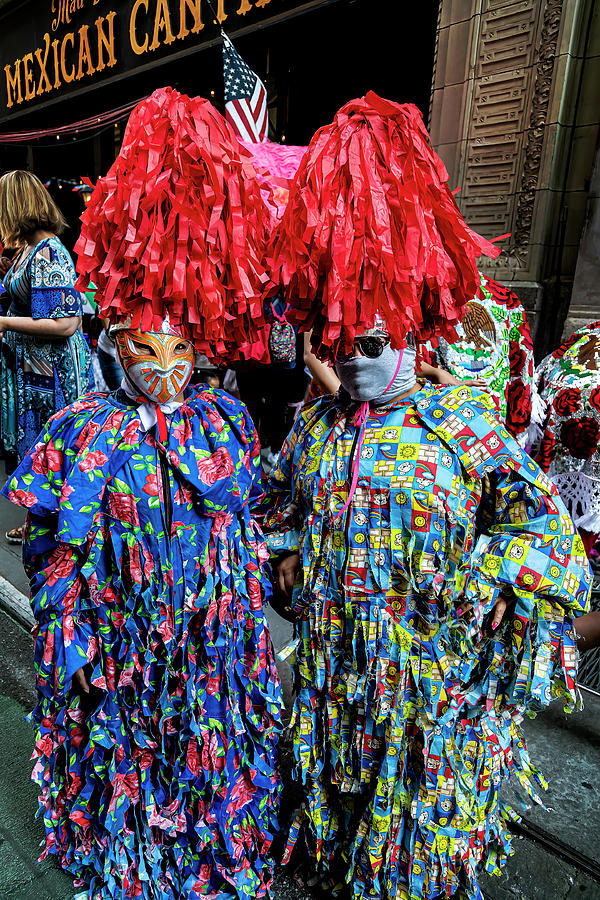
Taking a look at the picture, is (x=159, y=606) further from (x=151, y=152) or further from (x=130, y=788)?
(x=151, y=152)

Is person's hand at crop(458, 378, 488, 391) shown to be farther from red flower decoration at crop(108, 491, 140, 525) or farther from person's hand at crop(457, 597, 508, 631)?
red flower decoration at crop(108, 491, 140, 525)

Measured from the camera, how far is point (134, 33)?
636 centimetres

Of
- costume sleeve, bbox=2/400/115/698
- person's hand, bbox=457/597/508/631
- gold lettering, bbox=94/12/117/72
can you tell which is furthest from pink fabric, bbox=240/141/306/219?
gold lettering, bbox=94/12/117/72

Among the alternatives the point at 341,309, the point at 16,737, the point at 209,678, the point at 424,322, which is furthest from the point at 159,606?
the point at 16,737

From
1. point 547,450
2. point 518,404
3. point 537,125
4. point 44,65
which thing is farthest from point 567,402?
point 44,65

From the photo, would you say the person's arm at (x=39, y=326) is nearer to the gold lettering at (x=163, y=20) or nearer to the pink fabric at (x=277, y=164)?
the pink fabric at (x=277, y=164)

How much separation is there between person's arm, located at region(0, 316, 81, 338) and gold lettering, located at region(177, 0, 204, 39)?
4125 mm

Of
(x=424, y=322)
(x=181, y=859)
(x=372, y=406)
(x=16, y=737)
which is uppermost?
(x=424, y=322)

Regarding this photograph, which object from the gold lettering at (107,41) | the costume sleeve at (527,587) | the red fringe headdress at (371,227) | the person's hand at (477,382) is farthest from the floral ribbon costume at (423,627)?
the gold lettering at (107,41)

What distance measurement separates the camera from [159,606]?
1451 mm

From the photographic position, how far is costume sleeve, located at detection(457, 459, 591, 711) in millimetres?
1316

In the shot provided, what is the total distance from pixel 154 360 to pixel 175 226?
313 millimetres

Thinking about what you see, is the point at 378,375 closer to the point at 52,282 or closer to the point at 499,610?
the point at 499,610

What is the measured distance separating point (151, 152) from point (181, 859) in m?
1.80
